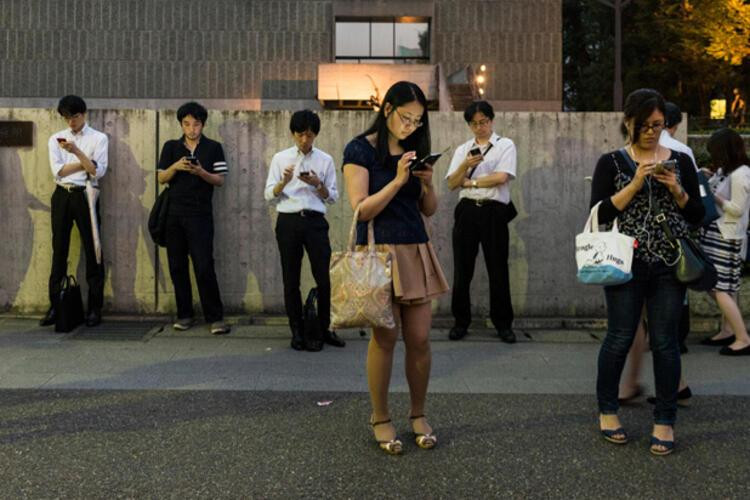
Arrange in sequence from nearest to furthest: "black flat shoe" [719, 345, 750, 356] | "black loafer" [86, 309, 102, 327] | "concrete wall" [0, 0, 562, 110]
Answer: "black flat shoe" [719, 345, 750, 356] → "black loafer" [86, 309, 102, 327] → "concrete wall" [0, 0, 562, 110]

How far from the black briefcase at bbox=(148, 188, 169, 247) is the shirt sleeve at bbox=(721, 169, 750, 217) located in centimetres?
480

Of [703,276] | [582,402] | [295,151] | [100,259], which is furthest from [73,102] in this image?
[703,276]

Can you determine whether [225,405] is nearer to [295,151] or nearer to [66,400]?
[66,400]

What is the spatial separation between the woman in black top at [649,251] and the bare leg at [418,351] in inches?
38.2

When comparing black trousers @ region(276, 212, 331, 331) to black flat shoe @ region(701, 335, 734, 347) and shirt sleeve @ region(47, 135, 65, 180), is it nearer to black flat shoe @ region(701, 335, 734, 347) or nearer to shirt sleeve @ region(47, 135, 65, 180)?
shirt sleeve @ region(47, 135, 65, 180)

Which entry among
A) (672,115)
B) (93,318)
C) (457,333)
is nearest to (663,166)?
(672,115)

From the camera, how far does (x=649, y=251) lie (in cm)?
402

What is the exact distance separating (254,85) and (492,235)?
23.5 metres

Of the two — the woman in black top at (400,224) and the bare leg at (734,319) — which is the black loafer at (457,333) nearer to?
the bare leg at (734,319)

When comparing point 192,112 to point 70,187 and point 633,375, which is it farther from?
point 633,375

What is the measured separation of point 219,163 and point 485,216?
246 centimetres

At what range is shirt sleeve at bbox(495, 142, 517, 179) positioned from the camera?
6754 mm

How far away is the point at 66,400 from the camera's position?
4.82 m

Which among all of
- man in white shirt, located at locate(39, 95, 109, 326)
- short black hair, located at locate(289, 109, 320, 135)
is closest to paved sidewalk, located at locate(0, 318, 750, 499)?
man in white shirt, located at locate(39, 95, 109, 326)
